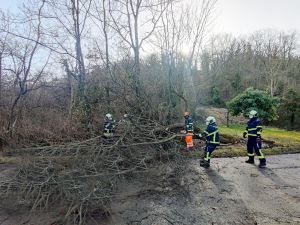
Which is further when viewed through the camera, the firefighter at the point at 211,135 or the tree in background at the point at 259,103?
the tree in background at the point at 259,103

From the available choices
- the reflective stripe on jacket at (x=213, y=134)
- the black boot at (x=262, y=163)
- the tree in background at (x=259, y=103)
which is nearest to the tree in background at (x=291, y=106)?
the tree in background at (x=259, y=103)

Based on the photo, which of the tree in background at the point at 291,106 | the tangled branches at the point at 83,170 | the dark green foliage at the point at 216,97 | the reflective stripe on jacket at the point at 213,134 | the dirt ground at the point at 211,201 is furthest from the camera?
the dark green foliage at the point at 216,97

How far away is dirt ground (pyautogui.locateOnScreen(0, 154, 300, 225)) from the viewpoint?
3.84 m

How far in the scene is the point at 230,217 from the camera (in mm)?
3893

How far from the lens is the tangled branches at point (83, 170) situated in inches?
155

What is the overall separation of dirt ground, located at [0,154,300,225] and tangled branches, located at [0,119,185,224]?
0.34 m

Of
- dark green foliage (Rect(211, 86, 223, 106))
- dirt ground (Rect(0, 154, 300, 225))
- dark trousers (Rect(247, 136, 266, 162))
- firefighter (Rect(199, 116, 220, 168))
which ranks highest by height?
dark green foliage (Rect(211, 86, 223, 106))

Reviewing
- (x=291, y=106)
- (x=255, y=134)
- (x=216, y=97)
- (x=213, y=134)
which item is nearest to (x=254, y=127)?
(x=255, y=134)

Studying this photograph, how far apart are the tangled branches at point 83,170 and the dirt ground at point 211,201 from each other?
0.34 meters

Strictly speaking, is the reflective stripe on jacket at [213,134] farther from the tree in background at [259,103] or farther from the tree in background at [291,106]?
the tree in background at [291,106]

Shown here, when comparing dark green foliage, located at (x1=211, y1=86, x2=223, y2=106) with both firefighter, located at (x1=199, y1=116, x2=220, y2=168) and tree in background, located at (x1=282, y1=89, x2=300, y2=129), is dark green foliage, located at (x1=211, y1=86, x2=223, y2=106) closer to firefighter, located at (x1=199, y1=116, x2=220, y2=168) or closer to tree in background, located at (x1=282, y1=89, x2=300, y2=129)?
tree in background, located at (x1=282, y1=89, x2=300, y2=129)

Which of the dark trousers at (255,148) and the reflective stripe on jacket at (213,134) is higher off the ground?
the reflective stripe on jacket at (213,134)

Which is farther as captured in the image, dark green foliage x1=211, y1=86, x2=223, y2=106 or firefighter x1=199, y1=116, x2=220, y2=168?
dark green foliage x1=211, y1=86, x2=223, y2=106

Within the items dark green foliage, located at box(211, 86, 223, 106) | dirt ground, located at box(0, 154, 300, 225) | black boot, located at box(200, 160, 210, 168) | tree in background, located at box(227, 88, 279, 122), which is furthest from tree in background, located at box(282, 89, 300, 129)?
black boot, located at box(200, 160, 210, 168)
